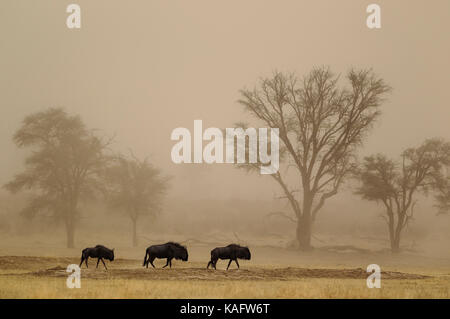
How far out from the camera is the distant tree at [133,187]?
55.6m

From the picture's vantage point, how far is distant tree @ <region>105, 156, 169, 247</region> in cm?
5556

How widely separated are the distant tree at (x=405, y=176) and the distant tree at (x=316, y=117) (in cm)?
287

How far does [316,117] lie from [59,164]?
79.3ft

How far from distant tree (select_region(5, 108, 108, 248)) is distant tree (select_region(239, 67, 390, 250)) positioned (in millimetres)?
15835

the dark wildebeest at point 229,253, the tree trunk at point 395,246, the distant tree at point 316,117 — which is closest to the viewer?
the dark wildebeest at point 229,253

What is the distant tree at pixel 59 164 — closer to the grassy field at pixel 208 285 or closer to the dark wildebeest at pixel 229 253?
the grassy field at pixel 208 285

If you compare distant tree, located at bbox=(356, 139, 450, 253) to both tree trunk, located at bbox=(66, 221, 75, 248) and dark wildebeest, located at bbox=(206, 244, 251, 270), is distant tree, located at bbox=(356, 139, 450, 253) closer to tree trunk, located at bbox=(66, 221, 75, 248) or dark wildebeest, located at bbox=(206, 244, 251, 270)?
tree trunk, located at bbox=(66, 221, 75, 248)

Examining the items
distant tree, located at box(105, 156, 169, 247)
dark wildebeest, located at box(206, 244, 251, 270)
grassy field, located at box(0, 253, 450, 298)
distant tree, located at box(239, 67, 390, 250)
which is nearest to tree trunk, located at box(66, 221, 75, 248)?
distant tree, located at box(105, 156, 169, 247)

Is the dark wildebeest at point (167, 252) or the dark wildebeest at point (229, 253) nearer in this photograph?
the dark wildebeest at point (229, 253)

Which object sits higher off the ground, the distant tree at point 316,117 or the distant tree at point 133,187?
the distant tree at point 316,117

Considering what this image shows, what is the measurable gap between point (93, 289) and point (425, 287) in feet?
39.9

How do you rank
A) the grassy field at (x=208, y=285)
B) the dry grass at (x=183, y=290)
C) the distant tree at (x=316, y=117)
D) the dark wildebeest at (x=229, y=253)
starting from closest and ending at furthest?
the dry grass at (x=183, y=290) → the grassy field at (x=208, y=285) → the dark wildebeest at (x=229, y=253) → the distant tree at (x=316, y=117)

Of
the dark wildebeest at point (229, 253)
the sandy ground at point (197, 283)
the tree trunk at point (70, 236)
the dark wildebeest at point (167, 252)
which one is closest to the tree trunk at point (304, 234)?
the sandy ground at point (197, 283)
